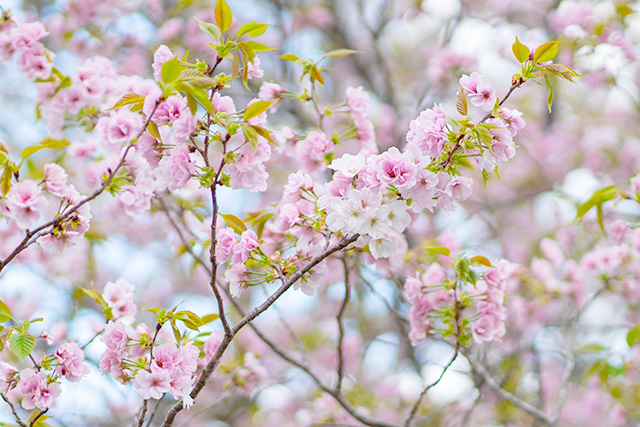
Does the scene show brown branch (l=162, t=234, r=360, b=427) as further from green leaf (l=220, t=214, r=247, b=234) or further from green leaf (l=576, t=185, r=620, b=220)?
green leaf (l=576, t=185, r=620, b=220)

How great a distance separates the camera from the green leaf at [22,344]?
1.48 meters

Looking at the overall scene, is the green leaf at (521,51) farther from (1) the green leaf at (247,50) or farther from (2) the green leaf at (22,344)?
(2) the green leaf at (22,344)

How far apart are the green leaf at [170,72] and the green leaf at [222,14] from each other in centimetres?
29

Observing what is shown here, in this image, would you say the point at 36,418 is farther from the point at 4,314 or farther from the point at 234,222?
the point at 234,222

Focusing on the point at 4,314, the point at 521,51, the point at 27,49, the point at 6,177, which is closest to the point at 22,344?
the point at 4,314

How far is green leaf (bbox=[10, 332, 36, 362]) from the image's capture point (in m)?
1.48

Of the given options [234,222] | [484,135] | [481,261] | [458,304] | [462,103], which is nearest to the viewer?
[484,135]

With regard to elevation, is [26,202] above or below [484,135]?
above

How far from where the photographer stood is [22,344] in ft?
4.94

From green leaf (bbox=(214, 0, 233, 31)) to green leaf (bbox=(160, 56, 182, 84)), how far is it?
11.3 inches

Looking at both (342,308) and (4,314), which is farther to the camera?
(342,308)

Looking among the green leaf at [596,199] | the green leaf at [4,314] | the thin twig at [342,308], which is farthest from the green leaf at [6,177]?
the green leaf at [596,199]

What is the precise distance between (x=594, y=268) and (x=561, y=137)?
282cm

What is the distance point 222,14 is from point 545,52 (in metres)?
0.90
